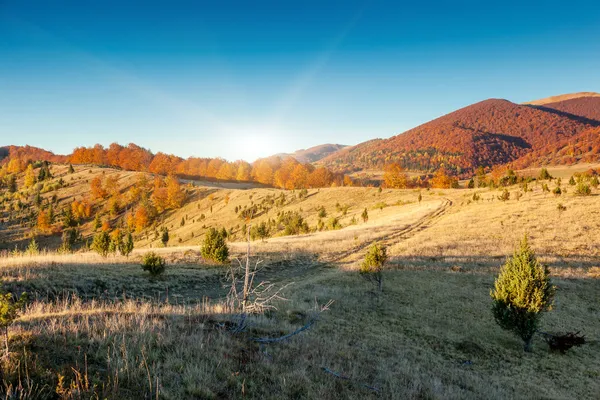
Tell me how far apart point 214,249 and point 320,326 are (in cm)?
1564

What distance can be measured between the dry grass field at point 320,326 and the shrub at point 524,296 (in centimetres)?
124

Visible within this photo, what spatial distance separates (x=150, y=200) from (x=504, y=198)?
9314cm

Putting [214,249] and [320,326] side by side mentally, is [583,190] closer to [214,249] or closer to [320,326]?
[320,326]

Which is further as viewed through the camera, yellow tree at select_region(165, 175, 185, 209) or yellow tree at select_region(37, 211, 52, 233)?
yellow tree at select_region(165, 175, 185, 209)

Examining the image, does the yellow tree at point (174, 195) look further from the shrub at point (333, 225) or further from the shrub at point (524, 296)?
the shrub at point (524, 296)

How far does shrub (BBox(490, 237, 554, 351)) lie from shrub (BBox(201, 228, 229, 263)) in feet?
64.0

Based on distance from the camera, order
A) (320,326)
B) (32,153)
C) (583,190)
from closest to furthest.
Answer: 1. (320,326)
2. (583,190)
3. (32,153)

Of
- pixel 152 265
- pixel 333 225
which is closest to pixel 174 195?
pixel 333 225

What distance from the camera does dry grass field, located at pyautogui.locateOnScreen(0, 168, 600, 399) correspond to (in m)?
5.16

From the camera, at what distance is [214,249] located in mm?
25203

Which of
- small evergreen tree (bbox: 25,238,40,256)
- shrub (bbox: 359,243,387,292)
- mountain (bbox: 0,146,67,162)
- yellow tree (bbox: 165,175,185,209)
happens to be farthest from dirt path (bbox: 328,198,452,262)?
mountain (bbox: 0,146,67,162)

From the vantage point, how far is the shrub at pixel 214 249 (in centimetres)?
→ 2498

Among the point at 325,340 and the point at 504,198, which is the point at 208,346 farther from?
the point at 504,198

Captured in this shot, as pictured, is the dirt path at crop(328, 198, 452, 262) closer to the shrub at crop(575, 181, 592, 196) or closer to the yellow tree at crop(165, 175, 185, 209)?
the shrub at crop(575, 181, 592, 196)
